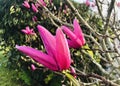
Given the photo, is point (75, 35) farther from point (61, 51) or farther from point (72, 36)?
point (61, 51)

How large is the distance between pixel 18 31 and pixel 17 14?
0.33 m

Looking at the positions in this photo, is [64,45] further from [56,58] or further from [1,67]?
[1,67]

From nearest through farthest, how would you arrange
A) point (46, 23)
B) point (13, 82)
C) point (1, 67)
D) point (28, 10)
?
point (46, 23)
point (28, 10)
point (13, 82)
point (1, 67)

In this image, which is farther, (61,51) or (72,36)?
(72,36)

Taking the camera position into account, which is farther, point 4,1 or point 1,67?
point 1,67

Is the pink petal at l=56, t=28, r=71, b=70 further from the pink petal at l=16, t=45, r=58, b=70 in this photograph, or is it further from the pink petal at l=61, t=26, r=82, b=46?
Answer: the pink petal at l=61, t=26, r=82, b=46

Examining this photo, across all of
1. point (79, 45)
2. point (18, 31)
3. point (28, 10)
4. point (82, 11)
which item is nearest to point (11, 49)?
point (18, 31)

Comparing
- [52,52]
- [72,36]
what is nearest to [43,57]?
[52,52]

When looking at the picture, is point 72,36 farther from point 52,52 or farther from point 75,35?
point 52,52

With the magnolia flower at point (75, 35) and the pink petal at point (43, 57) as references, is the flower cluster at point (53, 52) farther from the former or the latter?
the magnolia flower at point (75, 35)

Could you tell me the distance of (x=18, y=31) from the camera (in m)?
7.18

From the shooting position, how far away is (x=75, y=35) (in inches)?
60.3

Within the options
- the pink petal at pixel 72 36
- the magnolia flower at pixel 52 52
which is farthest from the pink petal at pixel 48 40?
the pink petal at pixel 72 36

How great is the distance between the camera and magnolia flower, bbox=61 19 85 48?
152 centimetres
